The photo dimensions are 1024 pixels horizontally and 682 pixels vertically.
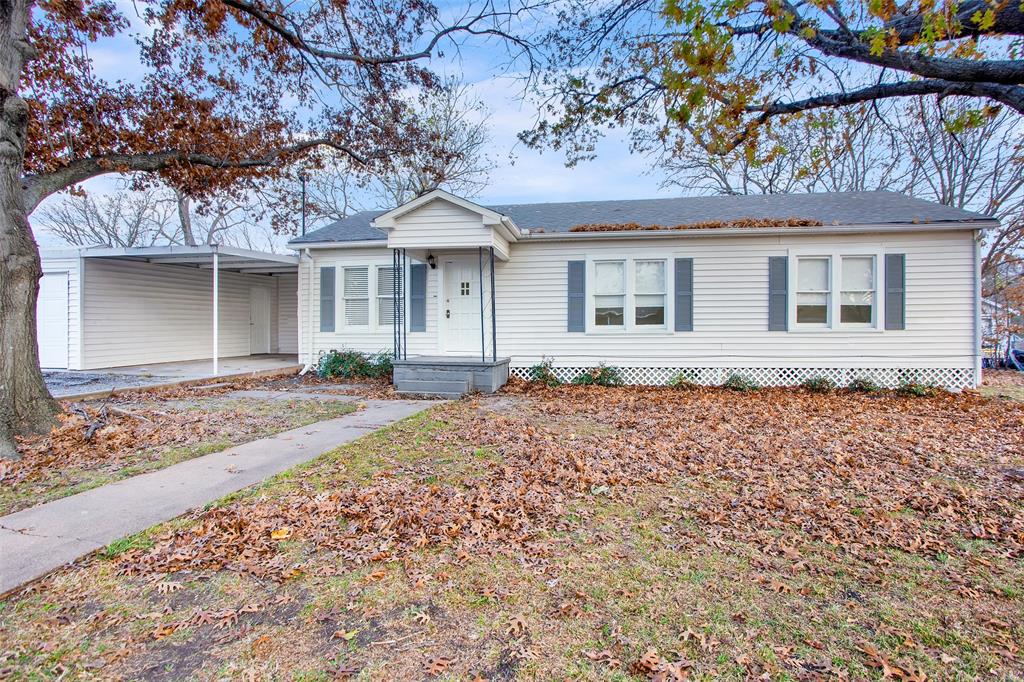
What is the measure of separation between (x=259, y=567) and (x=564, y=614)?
70.4 inches

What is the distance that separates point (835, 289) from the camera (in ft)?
34.5

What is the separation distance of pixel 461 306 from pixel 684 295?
475 cm

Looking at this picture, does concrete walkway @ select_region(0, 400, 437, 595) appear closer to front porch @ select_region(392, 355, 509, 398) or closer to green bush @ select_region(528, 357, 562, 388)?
front porch @ select_region(392, 355, 509, 398)

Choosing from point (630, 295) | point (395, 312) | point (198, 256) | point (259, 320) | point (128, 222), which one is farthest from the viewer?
point (128, 222)

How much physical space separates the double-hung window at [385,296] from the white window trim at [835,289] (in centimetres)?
846

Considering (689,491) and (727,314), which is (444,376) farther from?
(689,491)

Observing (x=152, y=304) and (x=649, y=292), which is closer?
(x=649, y=292)

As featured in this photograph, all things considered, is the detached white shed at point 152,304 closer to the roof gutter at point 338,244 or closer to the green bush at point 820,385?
the roof gutter at point 338,244

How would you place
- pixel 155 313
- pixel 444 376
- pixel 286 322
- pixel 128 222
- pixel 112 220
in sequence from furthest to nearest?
pixel 128 222, pixel 112 220, pixel 286 322, pixel 155 313, pixel 444 376

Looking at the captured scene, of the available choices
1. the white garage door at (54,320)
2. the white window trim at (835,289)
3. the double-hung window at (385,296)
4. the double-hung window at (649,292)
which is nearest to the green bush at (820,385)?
the white window trim at (835,289)

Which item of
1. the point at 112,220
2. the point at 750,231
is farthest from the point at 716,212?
the point at 112,220

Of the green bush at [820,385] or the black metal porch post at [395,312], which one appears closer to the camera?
the green bush at [820,385]

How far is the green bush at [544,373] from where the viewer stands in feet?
36.9

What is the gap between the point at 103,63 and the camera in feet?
28.7
